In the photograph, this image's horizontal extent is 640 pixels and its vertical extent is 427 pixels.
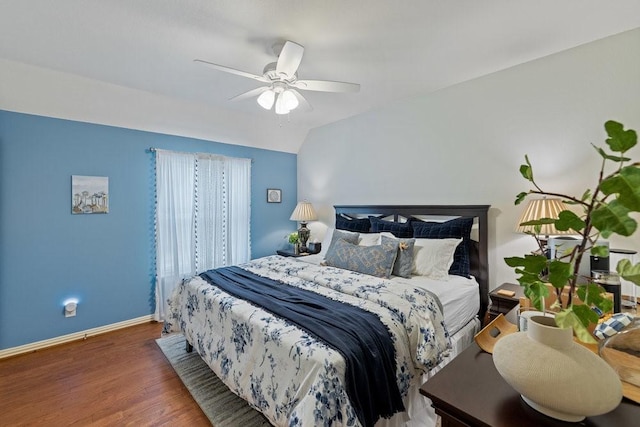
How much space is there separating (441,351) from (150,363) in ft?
7.96

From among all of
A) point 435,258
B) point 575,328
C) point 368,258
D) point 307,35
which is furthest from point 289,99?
point 575,328

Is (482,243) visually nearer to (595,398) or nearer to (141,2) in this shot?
(595,398)

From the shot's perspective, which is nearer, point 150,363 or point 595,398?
point 595,398

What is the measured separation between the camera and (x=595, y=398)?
63 centimetres

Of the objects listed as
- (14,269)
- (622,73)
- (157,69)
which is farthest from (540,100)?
(14,269)

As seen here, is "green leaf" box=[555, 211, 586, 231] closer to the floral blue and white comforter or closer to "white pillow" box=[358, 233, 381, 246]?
the floral blue and white comforter

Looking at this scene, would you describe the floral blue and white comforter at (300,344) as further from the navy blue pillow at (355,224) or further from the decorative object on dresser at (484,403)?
the navy blue pillow at (355,224)

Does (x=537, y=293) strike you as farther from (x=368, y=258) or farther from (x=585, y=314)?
(x=368, y=258)

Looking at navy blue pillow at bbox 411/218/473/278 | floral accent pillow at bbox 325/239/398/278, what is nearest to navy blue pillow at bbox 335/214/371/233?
floral accent pillow at bbox 325/239/398/278

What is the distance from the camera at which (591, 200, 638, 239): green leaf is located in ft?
1.91

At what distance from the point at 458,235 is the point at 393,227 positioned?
27.6 inches

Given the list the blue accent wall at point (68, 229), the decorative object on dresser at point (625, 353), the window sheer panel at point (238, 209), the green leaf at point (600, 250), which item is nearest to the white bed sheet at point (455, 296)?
the decorative object on dresser at point (625, 353)

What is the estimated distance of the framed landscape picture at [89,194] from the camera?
2.91 m

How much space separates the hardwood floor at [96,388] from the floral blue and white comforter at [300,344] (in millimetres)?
353
